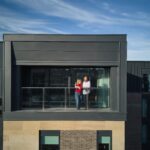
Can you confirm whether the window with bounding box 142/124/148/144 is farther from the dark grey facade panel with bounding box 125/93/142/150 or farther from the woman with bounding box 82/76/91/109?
the woman with bounding box 82/76/91/109

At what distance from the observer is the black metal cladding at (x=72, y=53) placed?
583 inches

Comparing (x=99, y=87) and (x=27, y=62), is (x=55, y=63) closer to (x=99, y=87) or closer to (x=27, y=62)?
(x=27, y=62)

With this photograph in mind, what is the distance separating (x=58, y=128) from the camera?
1455 centimetres

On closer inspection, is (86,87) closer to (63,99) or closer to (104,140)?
(63,99)

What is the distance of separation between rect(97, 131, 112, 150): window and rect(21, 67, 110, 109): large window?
1487mm

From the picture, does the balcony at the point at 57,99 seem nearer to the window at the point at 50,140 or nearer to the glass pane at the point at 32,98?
the glass pane at the point at 32,98

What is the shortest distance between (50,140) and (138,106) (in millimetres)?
22327

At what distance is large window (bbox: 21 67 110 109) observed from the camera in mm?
15172

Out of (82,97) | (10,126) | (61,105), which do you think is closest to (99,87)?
(82,97)

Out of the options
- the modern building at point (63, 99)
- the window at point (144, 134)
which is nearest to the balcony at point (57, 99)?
the modern building at point (63, 99)

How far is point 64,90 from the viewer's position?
15.3m

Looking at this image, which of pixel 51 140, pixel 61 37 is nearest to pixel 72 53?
pixel 61 37

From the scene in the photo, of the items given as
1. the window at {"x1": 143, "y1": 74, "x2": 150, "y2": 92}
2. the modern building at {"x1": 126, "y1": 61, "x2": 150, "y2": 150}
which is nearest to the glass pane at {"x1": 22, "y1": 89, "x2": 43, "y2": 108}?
the modern building at {"x1": 126, "y1": 61, "x2": 150, "y2": 150}

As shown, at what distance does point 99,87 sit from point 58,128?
9.93 feet
